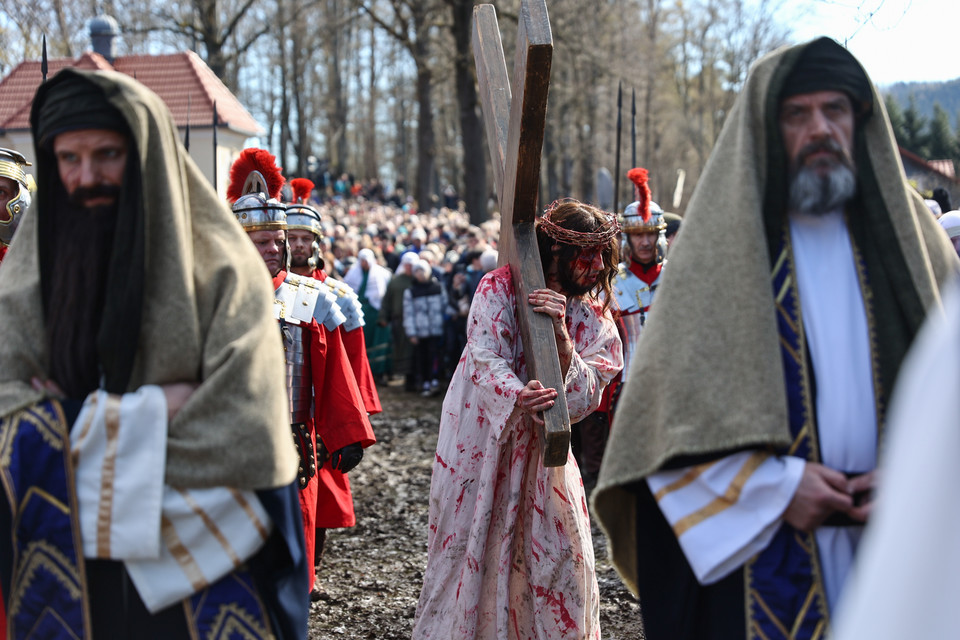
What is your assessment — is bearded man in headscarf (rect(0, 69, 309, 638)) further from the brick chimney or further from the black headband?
the brick chimney

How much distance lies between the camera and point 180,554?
85.6 inches

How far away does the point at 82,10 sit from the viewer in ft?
76.2

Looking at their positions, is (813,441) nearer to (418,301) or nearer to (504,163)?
(504,163)

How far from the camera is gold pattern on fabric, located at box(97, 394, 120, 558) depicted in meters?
2.13

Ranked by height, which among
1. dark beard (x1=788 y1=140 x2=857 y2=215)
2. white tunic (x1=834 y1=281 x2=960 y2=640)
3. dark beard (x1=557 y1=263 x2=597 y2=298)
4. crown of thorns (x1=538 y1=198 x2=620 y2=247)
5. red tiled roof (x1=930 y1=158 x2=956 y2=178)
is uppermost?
red tiled roof (x1=930 y1=158 x2=956 y2=178)

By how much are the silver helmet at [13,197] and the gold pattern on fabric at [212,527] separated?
2784mm

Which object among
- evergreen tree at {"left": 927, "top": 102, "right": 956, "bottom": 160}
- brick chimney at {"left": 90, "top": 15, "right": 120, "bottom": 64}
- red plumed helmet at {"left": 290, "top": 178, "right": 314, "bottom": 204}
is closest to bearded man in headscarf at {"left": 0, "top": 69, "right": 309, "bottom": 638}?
red plumed helmet at {"left": 290, "top": 178, "right": 314, "bottom": 204}

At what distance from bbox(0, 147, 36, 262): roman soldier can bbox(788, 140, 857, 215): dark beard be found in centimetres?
364

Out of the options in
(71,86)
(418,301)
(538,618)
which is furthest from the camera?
(418,301)

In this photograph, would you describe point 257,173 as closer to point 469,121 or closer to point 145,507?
point 145,507

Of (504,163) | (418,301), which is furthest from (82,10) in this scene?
(504,163)

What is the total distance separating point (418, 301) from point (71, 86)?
9313 mm

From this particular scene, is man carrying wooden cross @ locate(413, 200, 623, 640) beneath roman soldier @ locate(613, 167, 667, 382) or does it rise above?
beneath

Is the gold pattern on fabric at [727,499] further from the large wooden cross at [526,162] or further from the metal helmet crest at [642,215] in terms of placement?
the metal helmet crest at [642,215]
